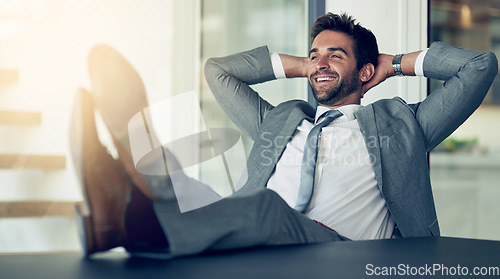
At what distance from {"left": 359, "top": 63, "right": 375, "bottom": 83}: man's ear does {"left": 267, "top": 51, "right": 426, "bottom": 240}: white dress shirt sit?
354 mm

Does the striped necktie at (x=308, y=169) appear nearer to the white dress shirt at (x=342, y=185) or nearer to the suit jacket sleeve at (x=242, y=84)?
the white dress shirt at (x=342, y=185)

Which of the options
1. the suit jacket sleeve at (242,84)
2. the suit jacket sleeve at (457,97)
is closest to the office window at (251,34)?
the suit jacket sleeve at (242,84)

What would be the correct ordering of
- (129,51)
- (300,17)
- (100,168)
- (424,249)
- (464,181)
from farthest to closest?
1. (464,181)
2. (300,17)
3. (129,51)
4. (424,249)
5. (100,168)

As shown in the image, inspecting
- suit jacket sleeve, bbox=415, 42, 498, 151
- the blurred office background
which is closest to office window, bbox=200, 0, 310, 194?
the blurred office background

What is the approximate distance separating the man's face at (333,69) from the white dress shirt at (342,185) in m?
0.25

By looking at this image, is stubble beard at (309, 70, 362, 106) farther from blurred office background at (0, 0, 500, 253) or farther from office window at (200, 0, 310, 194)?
office window at (200, 0, 310, 194)

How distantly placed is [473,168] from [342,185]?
2368 millimetres

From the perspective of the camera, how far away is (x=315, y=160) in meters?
1.60

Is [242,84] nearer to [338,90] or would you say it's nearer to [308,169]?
[338,90]

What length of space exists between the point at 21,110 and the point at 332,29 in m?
1.41

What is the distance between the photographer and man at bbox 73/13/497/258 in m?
0.76

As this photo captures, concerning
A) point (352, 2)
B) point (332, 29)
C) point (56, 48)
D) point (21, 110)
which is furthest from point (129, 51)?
point (352, 2)

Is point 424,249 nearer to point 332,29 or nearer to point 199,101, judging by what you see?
point 332,29

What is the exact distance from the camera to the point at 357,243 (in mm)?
968
